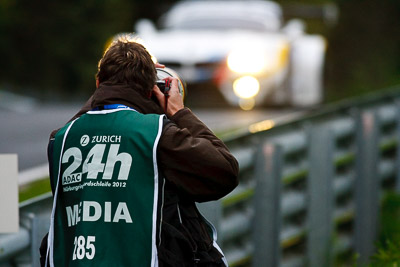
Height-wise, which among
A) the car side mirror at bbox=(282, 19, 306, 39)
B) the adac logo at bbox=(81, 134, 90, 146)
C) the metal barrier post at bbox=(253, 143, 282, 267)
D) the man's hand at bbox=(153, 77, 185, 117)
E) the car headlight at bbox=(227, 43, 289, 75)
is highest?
the car side mirror at bbox=(282, 19, 306, 39)

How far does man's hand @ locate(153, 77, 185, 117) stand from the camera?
3686 mm

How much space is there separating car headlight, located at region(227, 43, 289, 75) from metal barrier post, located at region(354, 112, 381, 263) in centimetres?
554

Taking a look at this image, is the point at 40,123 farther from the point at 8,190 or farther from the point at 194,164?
the point at 194,164

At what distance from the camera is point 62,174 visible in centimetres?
355

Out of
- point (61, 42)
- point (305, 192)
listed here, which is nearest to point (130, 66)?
point (305, 192)

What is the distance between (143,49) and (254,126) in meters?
2.26

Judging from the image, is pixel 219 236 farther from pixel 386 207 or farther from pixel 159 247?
pixel 386 207

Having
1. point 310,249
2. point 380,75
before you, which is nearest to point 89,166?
point 310,249

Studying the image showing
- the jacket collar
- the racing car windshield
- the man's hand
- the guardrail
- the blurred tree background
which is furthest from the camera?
the blurred tree background

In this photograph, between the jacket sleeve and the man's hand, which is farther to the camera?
the man's hand

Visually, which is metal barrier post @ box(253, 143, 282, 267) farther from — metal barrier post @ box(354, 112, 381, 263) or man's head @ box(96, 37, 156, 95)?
man's head @ box(96, 37, 156, 95)

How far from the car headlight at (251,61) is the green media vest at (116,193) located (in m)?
9.14

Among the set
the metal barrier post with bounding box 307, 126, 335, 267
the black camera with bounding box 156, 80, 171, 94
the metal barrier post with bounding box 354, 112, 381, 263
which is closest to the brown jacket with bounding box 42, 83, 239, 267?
the black camera with bounding box 156, 80, 171, 94

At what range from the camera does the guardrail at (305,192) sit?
5238 mm
